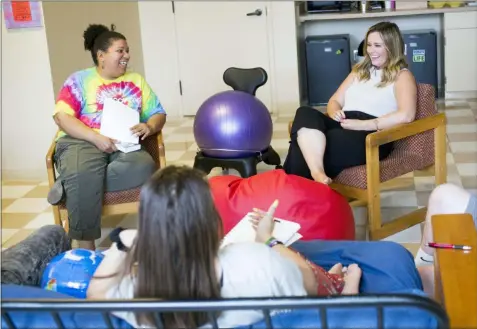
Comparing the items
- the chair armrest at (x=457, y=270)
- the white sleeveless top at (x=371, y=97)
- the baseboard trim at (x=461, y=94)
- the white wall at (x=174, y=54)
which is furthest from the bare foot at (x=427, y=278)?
the baseboard trim at (x=461, y=94)

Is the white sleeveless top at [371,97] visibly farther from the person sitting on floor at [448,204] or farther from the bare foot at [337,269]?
the bare foot at [337,269]

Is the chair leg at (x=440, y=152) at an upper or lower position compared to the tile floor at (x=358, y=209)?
upper

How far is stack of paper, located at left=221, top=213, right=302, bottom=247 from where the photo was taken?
2254 mm

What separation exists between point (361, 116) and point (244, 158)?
2.40ft

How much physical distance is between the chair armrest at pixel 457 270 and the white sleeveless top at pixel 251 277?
0.35 metres

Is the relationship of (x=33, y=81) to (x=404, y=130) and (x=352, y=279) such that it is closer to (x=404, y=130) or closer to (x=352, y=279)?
(x=404, y=130)

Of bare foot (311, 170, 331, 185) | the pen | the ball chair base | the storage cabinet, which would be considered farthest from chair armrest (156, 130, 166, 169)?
the storage cabinet

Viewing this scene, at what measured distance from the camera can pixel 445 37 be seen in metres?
6.34

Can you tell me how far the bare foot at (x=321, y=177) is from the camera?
11.0 ft

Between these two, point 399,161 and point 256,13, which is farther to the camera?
point 256,13

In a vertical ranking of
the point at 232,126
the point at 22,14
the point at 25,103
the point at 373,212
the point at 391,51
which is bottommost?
the point at 373,212

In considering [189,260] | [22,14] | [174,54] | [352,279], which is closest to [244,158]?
[22,14]

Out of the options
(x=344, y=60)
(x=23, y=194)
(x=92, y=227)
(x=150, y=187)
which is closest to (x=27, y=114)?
(x=23, y=194)

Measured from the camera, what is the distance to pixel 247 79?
4422mm
